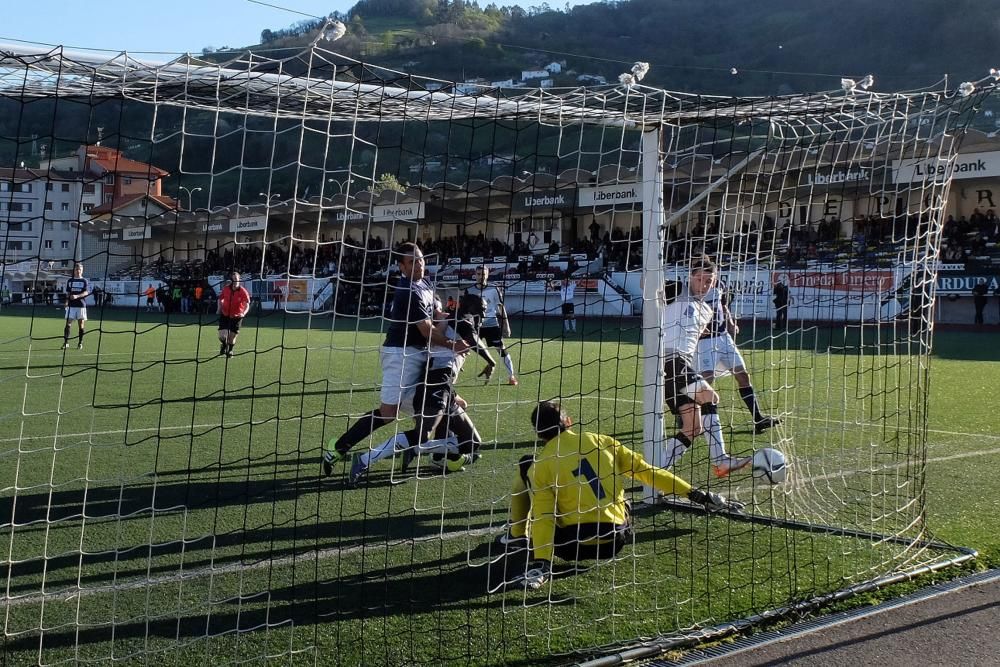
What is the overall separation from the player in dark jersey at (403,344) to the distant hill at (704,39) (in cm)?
8546

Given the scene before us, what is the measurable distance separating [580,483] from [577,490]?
0.04 meters

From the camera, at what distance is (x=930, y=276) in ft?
20.6

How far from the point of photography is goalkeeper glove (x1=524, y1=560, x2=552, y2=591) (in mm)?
5117

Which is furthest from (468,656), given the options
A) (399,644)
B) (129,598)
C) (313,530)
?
(313,530)

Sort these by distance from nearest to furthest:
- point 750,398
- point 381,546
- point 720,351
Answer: point 381,546, point 720,351, point 750,398

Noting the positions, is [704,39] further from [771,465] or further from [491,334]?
[771,465]

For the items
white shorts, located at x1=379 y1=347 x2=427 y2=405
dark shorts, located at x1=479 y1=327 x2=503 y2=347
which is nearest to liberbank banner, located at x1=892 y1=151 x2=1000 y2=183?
white shorts, located at x1=379 y1=347 x2=427 y2=405

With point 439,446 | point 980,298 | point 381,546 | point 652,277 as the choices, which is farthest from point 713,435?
point 980,298

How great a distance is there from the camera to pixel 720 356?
8672 millimetres

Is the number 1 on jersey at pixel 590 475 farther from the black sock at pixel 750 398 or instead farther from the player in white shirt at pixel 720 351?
the black sock at pixel 750 398

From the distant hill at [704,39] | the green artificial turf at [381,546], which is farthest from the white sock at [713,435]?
the distant hill at [704,39]

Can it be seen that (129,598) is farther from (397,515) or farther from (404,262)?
(404,262)

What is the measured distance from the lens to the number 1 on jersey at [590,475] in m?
5.34

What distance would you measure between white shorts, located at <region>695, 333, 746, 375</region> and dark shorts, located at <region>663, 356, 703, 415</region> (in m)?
1.09
